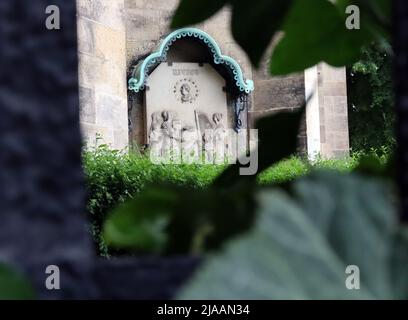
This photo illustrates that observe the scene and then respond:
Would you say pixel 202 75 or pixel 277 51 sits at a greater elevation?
pixel 202 75

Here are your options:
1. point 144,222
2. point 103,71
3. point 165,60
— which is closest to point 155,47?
point 165,60

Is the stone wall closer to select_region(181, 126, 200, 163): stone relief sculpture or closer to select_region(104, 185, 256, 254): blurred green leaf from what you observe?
select_region(181, 126, 200, 163): stone relief sculpture

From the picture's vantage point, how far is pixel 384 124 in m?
18.4

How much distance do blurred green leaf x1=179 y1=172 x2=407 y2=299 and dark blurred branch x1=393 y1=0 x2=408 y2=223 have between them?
0.19 ft

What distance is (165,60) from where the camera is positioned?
34.3ft

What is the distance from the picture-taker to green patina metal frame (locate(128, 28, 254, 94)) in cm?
998

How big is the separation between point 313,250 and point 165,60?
1028cm

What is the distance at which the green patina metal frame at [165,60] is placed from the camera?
9.98m

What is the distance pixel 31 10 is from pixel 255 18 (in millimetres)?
201

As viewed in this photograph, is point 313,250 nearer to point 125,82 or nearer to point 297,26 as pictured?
point 297,26

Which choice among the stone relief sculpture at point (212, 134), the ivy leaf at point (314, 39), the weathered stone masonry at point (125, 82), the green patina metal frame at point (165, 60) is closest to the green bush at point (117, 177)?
the weathered stone masonry at point (125, 82)

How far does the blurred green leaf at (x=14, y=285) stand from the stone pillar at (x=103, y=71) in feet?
26.5
